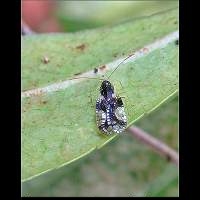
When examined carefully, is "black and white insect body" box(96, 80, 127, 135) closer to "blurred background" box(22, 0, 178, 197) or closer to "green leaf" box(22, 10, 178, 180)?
"green leaf" box(22, 10, 178, 180)

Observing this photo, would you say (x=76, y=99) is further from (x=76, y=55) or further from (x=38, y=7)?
(x=38, y=7)

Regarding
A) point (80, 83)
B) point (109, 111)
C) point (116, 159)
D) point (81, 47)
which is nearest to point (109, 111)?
point (109, 111)

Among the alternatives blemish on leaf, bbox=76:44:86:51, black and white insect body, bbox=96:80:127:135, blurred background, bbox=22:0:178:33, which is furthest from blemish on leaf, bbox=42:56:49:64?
blurred background, bbox=22:0:178:33

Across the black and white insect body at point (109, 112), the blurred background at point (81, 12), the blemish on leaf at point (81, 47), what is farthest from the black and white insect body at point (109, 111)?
the blurred background at point (81, 12)

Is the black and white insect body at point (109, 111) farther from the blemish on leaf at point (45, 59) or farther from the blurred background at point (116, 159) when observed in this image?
the blurred background at point (116, 159)

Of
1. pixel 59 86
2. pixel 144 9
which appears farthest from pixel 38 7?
pixel 59 86

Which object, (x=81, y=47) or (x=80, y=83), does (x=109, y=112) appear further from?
(x=81, y=47)

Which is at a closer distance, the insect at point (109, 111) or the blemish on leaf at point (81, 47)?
the insect at point (109, 111)
